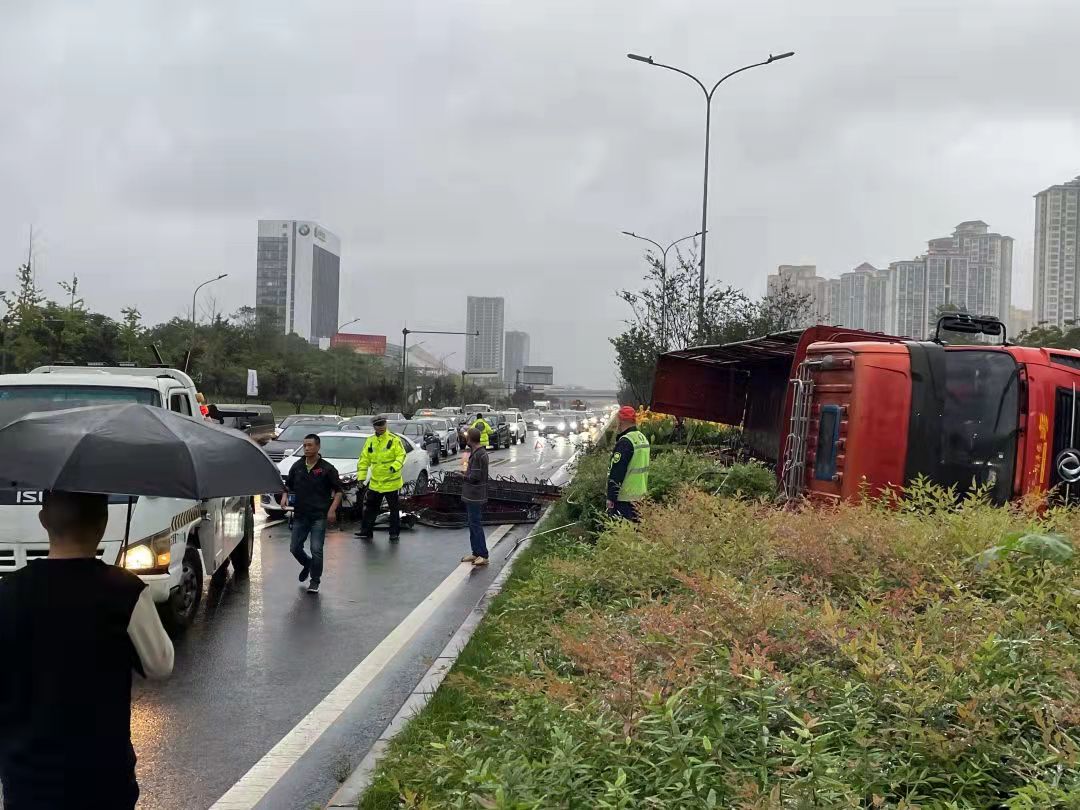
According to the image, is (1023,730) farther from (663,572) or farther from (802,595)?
(663,572)

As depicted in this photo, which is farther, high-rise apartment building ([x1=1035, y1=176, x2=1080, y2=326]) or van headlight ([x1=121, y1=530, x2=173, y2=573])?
high-rise apartment building ([x1=1035, y1=176, x2=1080, y2=326])

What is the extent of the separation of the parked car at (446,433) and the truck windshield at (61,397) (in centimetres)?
2785

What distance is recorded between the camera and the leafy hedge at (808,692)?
9.25 feet

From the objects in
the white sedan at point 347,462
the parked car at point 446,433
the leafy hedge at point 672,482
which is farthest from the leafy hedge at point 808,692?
the parked car at point 446,433

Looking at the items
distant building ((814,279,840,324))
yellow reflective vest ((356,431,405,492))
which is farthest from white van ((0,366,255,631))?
distant building ((814,279,840,324))

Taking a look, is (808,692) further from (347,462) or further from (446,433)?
(446,433)

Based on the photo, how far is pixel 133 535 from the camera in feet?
23.5

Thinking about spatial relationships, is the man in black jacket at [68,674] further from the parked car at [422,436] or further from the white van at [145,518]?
the parked car at [422,436]

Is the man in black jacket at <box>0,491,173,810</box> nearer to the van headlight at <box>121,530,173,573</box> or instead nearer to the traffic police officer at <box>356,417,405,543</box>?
the van headlight at <box>121,530,173,573</box>

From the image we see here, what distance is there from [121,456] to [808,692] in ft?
7.99

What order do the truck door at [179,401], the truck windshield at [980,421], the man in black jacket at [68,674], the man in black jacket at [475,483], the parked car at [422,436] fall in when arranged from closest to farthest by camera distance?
the man in black jacket at [68,674], the truck windshield at [980,421], the truck door at [179,401], the man in black jacket at [475,483], the parked car at [422,436]

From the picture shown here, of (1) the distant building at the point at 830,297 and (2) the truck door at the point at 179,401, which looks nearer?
(2) the truck door at the point at 179,401

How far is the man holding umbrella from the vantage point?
10.6m

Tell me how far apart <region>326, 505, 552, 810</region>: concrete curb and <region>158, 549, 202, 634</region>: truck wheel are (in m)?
2.26
